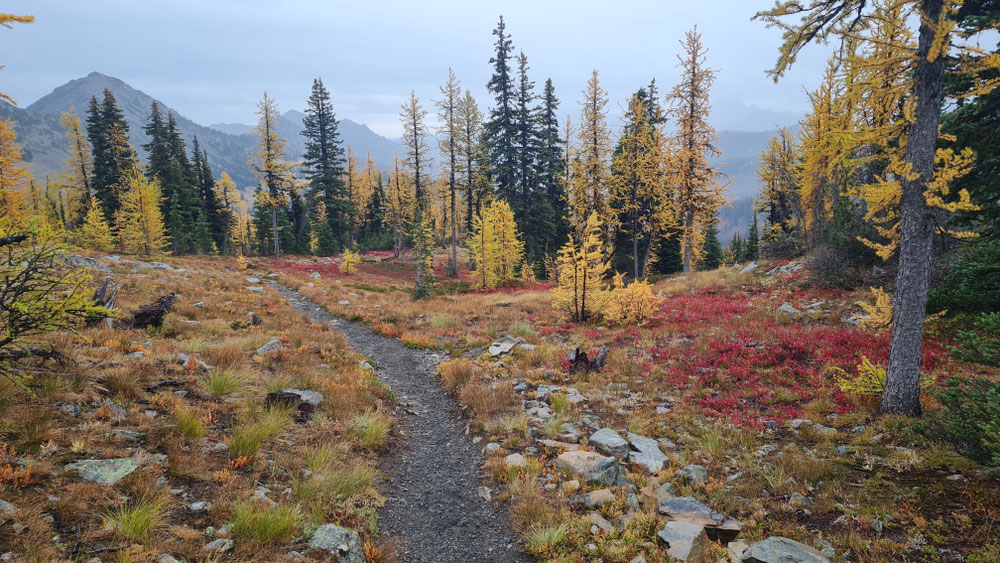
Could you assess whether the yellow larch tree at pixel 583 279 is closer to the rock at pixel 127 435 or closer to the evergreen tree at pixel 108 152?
the rock at pixel 127 435

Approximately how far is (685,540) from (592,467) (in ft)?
6.49

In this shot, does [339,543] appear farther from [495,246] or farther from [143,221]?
[143,221]

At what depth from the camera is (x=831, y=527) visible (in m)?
4.91

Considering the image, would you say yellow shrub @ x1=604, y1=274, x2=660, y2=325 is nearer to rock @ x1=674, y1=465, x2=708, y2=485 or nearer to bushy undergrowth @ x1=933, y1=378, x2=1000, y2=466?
bushy undergrowth @ x1=933, y1=378, x2=1000, y2=466

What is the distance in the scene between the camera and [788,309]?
49.9 feet

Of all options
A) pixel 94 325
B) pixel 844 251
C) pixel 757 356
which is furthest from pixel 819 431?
pixel 94 325

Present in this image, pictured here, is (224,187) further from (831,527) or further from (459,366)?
(831,527)

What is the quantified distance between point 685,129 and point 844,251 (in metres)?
13.5

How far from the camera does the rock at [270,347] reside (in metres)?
10.6

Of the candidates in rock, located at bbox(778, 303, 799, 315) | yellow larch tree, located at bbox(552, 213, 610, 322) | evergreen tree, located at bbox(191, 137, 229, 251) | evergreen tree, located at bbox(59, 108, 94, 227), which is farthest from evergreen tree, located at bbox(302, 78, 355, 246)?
rock, located at bbox(778, 303, 799, 315)

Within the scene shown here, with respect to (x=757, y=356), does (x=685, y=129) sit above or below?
above

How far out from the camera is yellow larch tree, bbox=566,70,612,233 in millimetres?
32094

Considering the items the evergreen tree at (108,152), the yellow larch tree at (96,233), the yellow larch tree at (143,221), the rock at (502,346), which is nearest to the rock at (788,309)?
the rock at (502,346)

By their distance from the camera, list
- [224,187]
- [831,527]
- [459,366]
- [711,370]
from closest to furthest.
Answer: [831,527]
[711,370]
[459,366]
[224,187]
